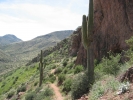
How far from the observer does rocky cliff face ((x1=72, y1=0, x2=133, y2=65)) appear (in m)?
25.7

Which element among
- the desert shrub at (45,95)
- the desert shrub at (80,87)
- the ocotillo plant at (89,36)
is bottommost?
the desert shrub at (45,95)

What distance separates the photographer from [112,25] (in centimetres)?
2786

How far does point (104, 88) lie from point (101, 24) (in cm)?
1871

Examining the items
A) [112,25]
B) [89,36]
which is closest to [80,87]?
[89,36]

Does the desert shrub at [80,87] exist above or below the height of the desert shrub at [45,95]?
above

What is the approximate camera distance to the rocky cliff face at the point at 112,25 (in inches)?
1013

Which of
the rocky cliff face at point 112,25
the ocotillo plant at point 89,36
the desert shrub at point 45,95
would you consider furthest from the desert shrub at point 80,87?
the rocky cliff face at point 112,25

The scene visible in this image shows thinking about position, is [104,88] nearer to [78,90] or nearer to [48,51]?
[78,90]

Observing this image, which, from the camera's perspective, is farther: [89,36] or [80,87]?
[89,36]

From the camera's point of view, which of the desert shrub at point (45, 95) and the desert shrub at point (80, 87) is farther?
the desert shrub at point (45, 95)

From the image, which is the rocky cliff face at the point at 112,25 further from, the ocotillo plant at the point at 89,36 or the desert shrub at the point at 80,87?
the desert shrub at the point at 80,87

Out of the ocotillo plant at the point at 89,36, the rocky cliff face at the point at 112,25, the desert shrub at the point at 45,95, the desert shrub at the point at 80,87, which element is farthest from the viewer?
the rocky cliff face at the point at 112,25

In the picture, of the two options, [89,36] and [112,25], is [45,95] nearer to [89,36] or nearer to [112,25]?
[89,36]

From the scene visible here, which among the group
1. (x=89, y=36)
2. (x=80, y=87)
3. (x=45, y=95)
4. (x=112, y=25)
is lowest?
(x=45, y=95)
